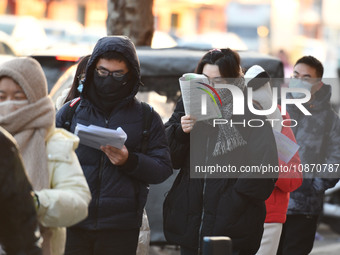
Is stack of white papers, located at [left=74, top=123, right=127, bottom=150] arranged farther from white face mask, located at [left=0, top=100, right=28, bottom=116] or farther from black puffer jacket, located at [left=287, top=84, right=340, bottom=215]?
black puffer jacket, located at [left=287, top=84, right=340, bottom=215]

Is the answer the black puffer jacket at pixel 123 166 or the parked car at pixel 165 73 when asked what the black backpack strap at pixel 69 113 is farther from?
the parked car at pixel 165 73

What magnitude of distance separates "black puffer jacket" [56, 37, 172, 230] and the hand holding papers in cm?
41

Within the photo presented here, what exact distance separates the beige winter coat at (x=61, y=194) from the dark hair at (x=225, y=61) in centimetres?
172

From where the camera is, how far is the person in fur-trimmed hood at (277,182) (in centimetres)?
610

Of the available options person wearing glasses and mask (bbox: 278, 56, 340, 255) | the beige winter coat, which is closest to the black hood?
the beige winter coat

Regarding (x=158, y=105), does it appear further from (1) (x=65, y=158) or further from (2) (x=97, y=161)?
(1) (x=65, y=158)

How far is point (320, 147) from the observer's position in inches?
276

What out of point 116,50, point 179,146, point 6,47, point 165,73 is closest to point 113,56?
point 116,50

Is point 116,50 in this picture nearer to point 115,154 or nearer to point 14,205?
point 115,154

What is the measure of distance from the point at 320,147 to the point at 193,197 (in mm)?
1983

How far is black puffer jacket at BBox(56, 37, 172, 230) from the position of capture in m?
4.80

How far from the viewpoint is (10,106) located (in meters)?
3.97

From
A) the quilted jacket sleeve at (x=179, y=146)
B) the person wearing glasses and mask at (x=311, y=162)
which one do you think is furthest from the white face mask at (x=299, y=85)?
the quilted jacket sleeve at (x=179, y=146)

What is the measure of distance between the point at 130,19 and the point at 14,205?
754 cm
